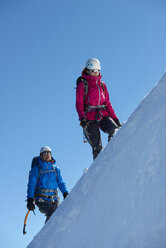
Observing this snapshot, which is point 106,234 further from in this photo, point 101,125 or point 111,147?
point 101,125

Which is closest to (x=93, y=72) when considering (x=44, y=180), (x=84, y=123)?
(x=84, y=123)

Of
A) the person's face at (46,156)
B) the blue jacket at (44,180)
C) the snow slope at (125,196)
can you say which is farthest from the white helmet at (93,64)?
the snow slope at (125,196)

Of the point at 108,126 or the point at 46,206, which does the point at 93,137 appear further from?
the point at 46,206

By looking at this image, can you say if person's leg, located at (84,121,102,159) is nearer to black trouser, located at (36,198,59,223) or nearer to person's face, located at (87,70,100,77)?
person's face, located at (87,70,100,77)

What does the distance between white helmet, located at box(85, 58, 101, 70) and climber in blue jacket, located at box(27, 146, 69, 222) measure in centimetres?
261

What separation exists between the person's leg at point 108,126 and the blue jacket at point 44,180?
6.16 ft

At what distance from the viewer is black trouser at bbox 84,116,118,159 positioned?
769 cm

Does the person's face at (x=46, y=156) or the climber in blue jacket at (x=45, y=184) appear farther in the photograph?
the person's face at (x=46, y=156)

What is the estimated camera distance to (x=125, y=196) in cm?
313

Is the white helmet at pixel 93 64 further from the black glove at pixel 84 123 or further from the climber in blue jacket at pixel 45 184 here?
the climber in blue jacket at pixel 45 184

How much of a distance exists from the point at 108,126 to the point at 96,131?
31 cm

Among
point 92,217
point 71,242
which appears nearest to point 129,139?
point 92,217

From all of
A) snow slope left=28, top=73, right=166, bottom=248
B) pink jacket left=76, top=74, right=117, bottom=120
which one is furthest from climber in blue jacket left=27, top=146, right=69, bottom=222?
snow slope left=28, top=73, right=166, bottom=248

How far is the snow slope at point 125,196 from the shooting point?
8.90ft
